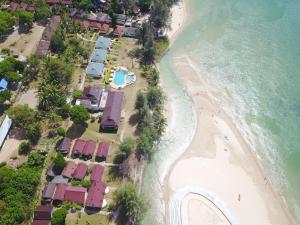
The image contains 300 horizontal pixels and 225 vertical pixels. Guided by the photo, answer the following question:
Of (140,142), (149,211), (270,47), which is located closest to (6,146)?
(140,142)

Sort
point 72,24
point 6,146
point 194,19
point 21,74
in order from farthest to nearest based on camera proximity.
→ point 194,19, point 72,24, point 21,74, point 6,146

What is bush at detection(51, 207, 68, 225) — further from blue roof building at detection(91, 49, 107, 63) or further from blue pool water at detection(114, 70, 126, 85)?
blue roof building at detection(91, 49, 107, 63)

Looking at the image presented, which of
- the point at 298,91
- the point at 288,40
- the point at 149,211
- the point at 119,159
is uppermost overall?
the point at 288,40

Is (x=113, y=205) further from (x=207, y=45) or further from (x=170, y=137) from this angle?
(x=207, y=45)

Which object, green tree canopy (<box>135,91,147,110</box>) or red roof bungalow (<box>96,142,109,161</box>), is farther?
green tree canopy (<box>135,91,147,110</box>)

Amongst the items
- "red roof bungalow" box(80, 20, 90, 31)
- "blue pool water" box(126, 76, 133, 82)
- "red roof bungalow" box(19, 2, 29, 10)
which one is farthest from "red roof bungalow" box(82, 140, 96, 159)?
"red roof bungalow" box(19, 2, 29, 10)

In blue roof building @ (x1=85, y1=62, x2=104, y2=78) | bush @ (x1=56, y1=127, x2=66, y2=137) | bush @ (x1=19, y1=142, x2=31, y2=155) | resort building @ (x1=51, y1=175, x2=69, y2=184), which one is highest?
blue roof building @ (x1=85, y1=62, x2=104, y2=78)

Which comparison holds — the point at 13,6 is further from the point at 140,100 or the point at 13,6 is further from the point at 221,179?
the point at 221,179
